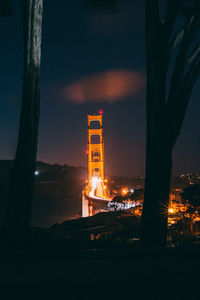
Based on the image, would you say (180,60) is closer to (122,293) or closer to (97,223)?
(122,293)

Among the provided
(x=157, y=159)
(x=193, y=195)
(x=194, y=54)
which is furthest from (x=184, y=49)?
(x=193, y=195)

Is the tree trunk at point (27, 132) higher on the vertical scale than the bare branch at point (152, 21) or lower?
lower

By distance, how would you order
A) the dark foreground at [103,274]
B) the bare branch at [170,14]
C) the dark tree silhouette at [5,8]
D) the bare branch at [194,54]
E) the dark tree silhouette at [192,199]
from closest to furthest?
the dark foreground at [103,274], the bare branch at [170,14], the bare branch at [194,54], the dark tree silhouette at [5,8], the dark tree silhouette at [192,199]

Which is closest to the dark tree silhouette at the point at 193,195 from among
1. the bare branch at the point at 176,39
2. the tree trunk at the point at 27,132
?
the bare branch at the point at 176,39

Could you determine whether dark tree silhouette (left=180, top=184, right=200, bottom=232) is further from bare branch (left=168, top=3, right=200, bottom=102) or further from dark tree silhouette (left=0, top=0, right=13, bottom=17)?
dark tree silhouette (left=0, top=0, right=13, bottom=17)

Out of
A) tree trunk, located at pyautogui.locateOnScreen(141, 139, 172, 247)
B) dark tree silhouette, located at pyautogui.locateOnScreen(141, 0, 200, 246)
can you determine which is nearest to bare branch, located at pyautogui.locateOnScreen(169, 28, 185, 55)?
dark tree silhouette, located at pyautogui.locateOnScreen(141, 0, 200, 246)

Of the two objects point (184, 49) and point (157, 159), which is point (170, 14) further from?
point (157, 159)

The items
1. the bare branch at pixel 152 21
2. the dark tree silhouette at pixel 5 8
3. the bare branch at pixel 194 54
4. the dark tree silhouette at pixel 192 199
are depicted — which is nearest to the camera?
the bare branch at pixel 194 54

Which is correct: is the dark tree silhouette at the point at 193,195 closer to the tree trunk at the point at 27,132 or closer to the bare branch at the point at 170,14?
the bare branch at the point at 170,14

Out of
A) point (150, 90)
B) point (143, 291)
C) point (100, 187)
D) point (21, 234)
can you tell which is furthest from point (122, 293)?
point (100, 187)
